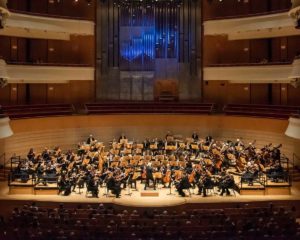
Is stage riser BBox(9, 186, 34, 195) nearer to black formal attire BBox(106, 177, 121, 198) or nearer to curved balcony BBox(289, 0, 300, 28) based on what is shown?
black formal attire BBox(106, 177, 121, 198)

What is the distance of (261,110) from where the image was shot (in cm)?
2161

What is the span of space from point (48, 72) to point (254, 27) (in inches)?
382

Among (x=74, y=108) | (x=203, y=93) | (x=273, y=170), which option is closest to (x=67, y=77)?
(x=74, y=108)

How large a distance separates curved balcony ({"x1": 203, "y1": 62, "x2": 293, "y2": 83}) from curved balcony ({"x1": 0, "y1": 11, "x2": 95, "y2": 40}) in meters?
6.57

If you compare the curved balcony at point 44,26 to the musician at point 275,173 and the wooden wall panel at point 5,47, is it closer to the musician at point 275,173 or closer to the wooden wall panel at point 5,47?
the wooden wall panel at point 5,47

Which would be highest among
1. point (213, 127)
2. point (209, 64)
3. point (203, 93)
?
point (209, 64)

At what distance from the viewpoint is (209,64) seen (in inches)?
956

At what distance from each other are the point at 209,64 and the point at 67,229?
49.2 ft

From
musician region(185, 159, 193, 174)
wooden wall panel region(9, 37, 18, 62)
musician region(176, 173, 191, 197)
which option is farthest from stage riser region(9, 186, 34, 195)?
wooden wall panel region(9, 37, 18, 62)

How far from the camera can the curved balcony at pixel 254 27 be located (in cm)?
2000

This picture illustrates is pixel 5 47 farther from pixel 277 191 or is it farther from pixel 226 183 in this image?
pixel 277 191

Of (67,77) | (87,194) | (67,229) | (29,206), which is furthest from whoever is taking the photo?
(67,77)

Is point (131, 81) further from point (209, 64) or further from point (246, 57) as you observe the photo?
point (246, 57)

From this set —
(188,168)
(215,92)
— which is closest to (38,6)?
(215,92)
